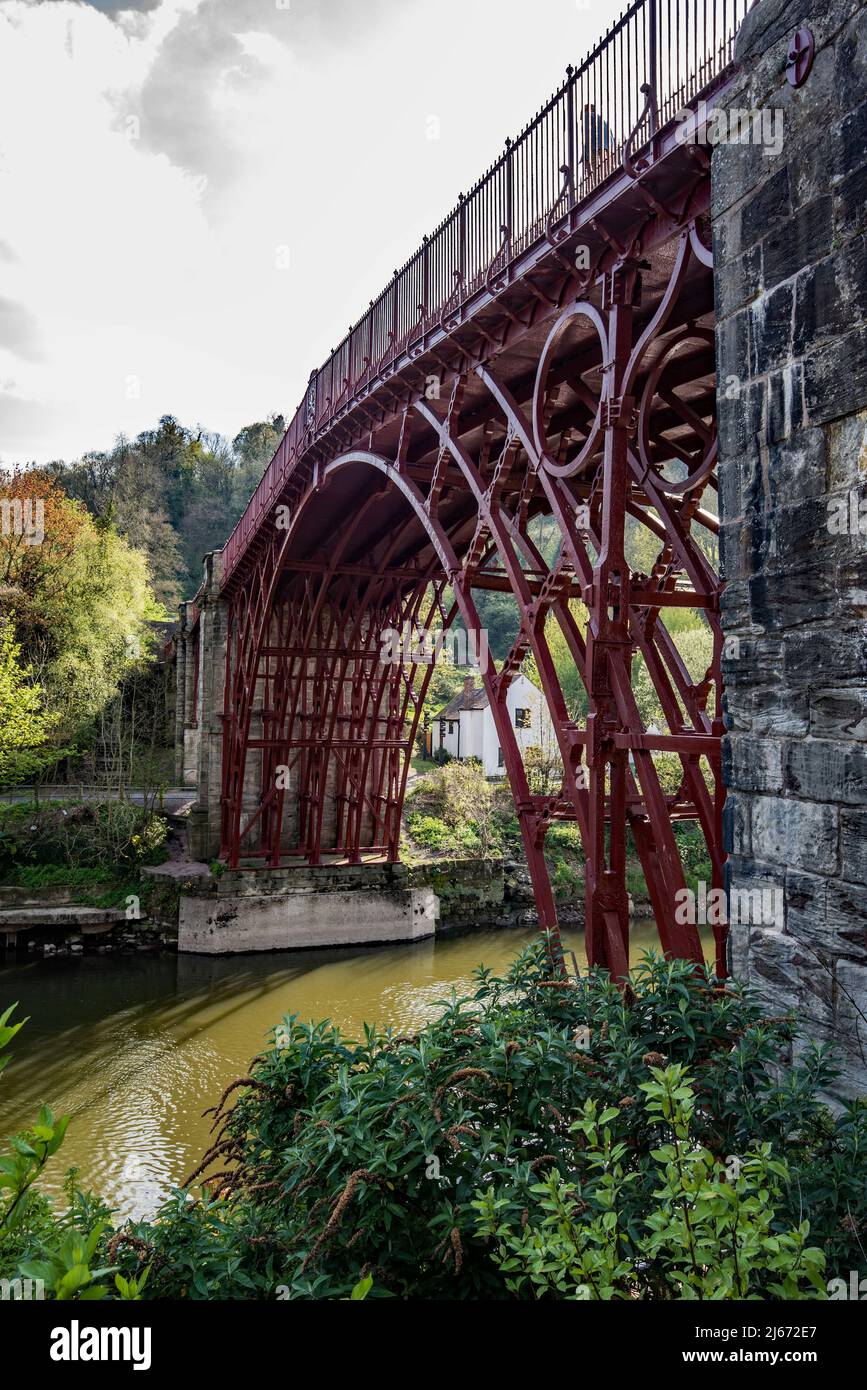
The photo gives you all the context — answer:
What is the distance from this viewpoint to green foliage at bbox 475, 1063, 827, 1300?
1833 millimetres

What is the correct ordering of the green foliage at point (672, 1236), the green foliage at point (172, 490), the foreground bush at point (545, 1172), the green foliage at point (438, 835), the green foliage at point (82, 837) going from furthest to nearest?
the green foliage at point (172, 490) < the green foliage at point (438, 835) < the green foliage at point (82, 837) < the foreground bush at point (545, 1172) < the green foliage at point (672, 1236)

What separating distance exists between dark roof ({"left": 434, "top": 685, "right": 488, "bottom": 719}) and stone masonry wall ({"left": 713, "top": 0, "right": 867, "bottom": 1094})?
32.0m

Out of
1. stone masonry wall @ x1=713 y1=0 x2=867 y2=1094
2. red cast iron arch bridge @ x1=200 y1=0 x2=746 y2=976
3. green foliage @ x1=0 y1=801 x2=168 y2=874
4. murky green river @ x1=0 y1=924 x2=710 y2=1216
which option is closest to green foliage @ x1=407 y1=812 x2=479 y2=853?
murky green river @ x1=0 y1=924 x2=710 y2=1216

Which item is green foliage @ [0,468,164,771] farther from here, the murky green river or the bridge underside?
the bridge underside

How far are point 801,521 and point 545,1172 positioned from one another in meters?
2.37

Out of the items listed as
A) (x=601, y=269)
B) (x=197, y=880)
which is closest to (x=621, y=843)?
(x=601, y=269)

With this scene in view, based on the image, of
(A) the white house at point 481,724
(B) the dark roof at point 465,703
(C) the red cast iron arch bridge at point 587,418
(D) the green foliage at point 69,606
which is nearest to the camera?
(C) the red cast iron arch bridge at point 587,418

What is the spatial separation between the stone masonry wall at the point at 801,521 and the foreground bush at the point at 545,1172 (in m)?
Result: 0.45

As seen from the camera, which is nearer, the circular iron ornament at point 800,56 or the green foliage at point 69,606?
the circular iron ornament at point 800,56

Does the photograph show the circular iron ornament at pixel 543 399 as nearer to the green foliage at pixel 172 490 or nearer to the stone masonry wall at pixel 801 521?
the stone masonry wall at pixel 801 521

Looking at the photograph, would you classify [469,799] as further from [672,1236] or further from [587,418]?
[672,1236]

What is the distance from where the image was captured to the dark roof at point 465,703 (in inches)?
1433

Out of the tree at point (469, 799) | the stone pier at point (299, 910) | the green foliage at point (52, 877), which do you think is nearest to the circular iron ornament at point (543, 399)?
the stone pier at point (299, 910)

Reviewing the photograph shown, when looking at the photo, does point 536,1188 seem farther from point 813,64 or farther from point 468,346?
point 468,346
